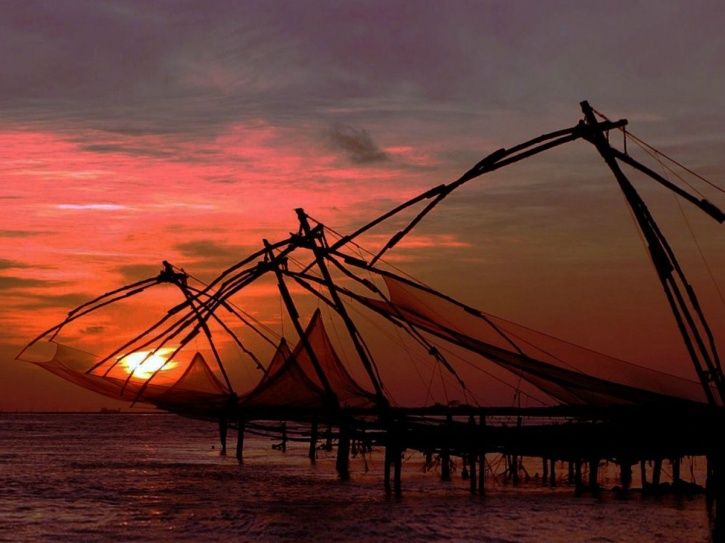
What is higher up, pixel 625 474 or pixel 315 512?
pixel 625 474

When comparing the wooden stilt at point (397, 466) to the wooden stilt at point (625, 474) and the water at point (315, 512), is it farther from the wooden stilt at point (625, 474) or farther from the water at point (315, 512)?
the wooden stilt at point (625, 474)

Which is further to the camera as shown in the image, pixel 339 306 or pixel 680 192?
pixel 339 306

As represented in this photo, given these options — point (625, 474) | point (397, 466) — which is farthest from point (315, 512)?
point (625, 474)

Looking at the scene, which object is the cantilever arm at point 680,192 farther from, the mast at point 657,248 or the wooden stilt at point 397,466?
the wooden stilt at point 397,466

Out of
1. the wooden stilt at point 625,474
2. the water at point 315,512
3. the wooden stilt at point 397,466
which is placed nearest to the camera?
the water at point 315,512

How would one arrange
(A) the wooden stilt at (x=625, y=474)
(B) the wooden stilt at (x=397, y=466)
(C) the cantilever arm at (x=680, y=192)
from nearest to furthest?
1. (C) the cantilever arm at (x=680, y=192)
2. (B) the wooden stilt at (x=397, y=466)
3. (A) the wooden stilt at (x=625, y=474)

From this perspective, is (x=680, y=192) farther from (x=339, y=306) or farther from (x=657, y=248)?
(x=339, y=306)

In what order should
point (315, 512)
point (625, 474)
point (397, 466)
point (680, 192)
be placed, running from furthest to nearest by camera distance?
point (625, 474), point (397, 466), point (315, 512), point (680, 192)

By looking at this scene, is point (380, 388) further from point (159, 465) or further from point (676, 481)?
point (159, 465)

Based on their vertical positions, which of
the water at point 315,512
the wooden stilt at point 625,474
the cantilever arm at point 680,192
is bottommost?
the water at point 315,512

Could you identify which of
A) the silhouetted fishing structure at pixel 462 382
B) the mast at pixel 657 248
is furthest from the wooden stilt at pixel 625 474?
the mast at pixel 657 248

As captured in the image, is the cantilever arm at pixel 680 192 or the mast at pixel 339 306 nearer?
the cantilever arm at pixel 680 192

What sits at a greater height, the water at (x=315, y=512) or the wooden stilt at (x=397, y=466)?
the wooden stilt at (x=397, y=466)

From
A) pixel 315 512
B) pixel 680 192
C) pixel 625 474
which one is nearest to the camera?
pixel 680 192
